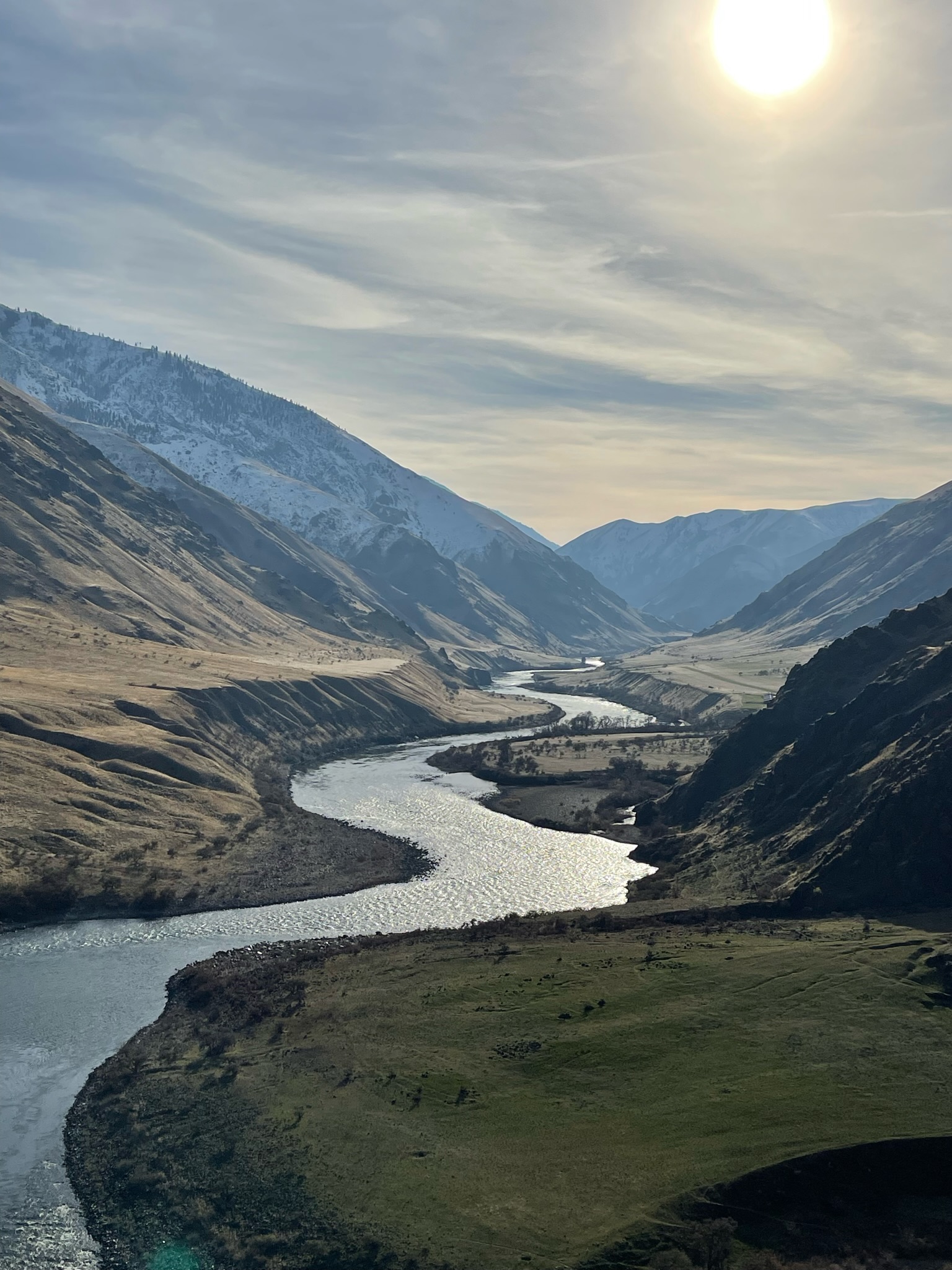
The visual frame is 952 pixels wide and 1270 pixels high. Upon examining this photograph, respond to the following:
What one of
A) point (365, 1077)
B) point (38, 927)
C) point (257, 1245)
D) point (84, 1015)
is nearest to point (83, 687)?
point (38, 927)

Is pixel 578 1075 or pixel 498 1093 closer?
pixel 498 1093

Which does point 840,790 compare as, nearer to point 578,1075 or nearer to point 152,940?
point 578,1075

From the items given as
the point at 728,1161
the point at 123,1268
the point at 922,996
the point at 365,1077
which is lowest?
the point at 123,1268

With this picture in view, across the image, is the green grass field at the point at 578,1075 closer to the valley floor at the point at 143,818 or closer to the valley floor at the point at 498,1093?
the valley floor at the point at 498,1093

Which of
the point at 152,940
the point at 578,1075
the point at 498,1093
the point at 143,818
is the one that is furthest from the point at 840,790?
the point at 143,818

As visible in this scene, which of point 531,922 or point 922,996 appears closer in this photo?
point 922,996

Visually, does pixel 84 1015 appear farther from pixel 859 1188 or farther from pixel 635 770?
pixel 635 770

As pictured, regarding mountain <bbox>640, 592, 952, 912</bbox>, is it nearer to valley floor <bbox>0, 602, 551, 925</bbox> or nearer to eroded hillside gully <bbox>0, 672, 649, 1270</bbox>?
eroded hillside gully <bbox>0, 672, 649, 1270</bbox>
